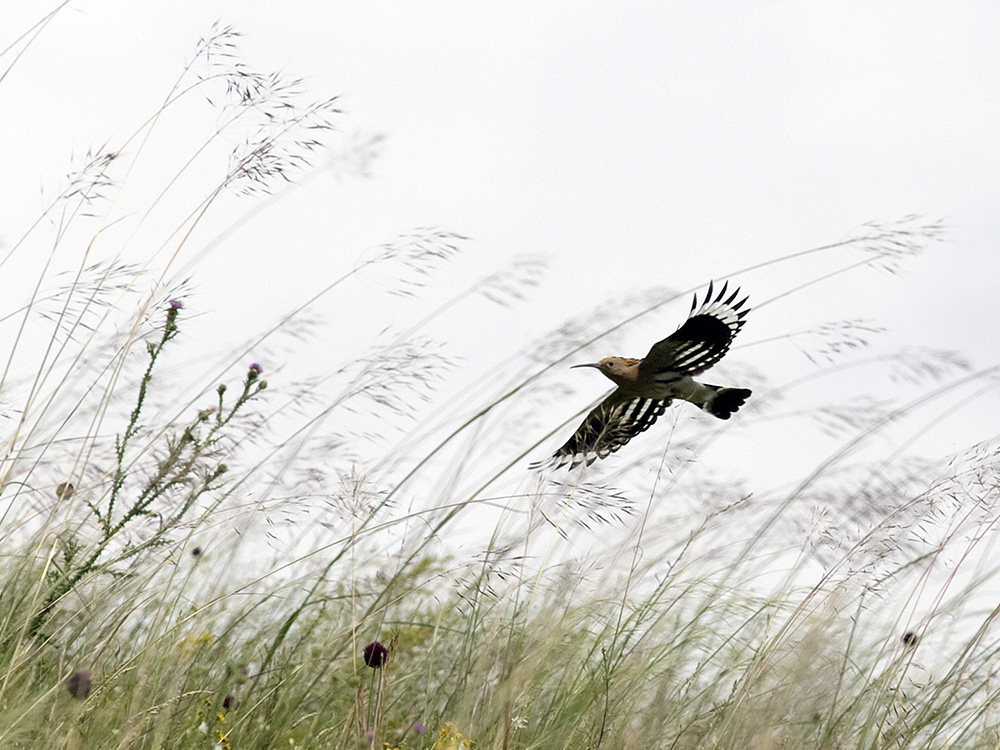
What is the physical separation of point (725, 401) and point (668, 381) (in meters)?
0.25

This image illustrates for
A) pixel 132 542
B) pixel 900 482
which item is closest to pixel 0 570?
pixel 132 542

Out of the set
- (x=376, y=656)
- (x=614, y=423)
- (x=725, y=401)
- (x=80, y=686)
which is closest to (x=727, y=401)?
(x=725, y=401)

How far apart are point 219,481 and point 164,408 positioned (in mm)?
318

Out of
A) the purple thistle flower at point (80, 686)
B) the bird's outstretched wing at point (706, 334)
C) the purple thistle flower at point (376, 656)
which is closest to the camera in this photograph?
the purple thistle flower at point (376, 656)

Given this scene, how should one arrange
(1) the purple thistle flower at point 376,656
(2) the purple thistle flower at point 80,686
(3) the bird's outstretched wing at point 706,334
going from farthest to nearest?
(3) the bird's outstretched wing at point 706,334 < (2) the purple thistle flower at point 80,686 < (1) the purple thistle flower at point 376,656

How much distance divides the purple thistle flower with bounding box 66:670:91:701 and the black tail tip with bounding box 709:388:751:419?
180 centimetres

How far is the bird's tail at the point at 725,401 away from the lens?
3.18 metres

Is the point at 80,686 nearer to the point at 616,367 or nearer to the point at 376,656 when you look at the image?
the point at 376,656

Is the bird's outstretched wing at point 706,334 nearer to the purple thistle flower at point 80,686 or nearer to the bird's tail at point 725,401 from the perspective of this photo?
the bird's tail at point 725,401

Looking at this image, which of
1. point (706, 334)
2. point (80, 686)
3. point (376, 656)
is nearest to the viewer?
point (376, 656)

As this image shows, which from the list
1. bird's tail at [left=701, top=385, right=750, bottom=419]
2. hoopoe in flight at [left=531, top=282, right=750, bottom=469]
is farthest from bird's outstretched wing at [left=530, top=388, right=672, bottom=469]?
bird's tail at [left=701, top=385, right=750, bottom=419]

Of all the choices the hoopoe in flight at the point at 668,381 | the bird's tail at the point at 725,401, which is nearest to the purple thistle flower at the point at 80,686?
the hoopoe in flight at the point at 668,381

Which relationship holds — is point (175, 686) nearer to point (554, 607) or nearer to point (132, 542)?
point (132, 542)

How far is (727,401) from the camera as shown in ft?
10.7
